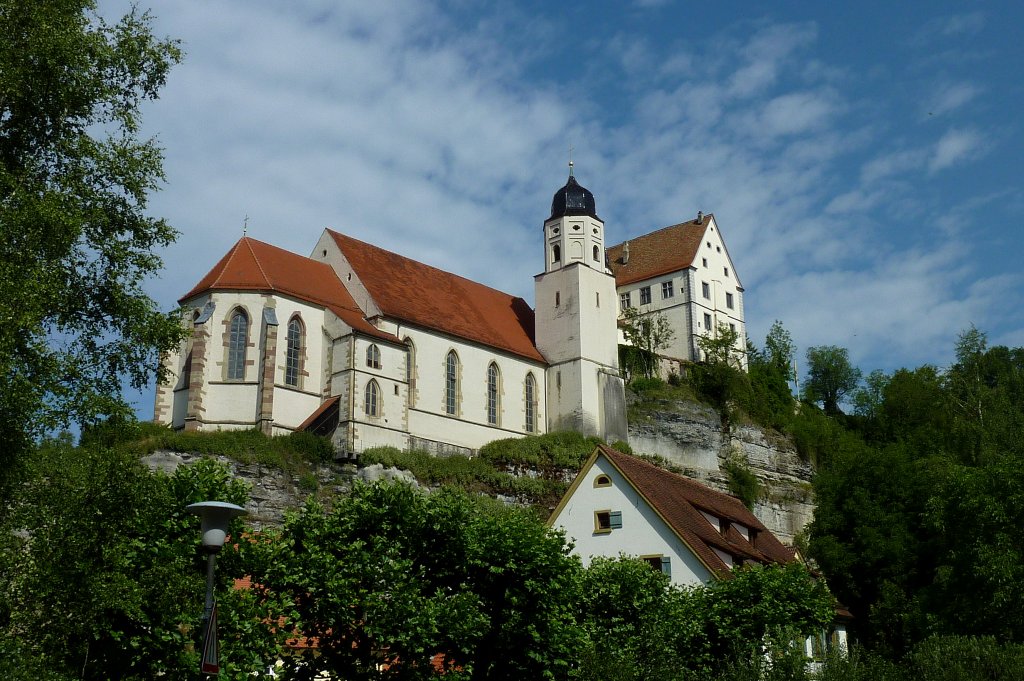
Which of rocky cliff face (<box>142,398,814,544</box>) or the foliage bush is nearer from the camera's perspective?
the foliage bush

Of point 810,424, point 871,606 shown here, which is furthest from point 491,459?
point 810,424

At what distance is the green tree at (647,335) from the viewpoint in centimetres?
6669

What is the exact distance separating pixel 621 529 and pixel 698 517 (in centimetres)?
336

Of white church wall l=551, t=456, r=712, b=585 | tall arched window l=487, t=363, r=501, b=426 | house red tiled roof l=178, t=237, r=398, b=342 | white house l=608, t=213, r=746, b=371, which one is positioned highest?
white house l=608, t=213, r=746, b=371

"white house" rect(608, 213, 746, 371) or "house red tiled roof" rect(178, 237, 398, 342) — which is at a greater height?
"white house" rect(608, 213, 746, 371)

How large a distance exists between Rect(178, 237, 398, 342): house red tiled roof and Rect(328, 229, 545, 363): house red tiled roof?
1650 millimetres

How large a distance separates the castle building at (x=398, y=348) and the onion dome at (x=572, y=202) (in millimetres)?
103

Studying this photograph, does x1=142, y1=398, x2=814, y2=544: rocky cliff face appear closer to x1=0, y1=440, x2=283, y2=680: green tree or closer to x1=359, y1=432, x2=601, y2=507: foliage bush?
x1=359, y1=432, x2=601, y2=507: foliage bush

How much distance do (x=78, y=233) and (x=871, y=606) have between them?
134 feet

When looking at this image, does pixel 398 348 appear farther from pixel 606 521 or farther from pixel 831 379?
pixel 831 379

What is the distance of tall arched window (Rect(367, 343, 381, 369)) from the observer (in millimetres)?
52281

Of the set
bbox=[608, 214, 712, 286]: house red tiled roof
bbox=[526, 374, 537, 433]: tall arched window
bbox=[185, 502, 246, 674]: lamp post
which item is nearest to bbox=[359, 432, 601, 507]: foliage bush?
bbox=[526, 374, 537, 433]: tall arched window

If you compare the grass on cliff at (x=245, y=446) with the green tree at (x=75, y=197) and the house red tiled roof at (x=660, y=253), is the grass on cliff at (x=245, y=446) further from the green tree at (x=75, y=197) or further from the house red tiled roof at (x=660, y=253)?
the house red tiled roof at (x=660, y=253)

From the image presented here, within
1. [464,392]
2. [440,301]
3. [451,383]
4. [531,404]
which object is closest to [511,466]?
[464,392]
